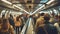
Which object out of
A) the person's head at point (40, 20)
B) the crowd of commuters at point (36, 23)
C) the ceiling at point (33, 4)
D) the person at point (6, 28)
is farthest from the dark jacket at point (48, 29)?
the person at point (6, 28)

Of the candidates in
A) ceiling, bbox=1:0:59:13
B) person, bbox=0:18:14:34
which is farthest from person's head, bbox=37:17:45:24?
person, bbox=0:18:14:34

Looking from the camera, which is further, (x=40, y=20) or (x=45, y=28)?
(x=40, y=20)

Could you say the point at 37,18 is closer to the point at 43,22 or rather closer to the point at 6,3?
the point at 43,22

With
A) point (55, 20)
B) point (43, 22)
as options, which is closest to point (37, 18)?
point (43, 22)

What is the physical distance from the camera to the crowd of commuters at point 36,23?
536cm

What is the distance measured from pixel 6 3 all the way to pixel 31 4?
2.74 ft

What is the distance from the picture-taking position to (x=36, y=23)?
18.0ft

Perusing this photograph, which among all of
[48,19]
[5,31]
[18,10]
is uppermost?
[18,10]

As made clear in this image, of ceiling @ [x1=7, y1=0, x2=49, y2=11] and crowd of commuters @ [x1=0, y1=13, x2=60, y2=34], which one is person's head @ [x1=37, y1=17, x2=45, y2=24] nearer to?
crowd of commuters @ [x1=0, y1=13, x2=60, y2=34]

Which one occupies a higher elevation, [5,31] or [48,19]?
[48,19]

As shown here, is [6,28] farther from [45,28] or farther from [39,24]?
[45,28]

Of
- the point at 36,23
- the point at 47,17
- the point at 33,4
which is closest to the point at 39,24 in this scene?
the point at 36,23

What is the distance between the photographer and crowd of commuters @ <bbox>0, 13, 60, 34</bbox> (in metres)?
5.36

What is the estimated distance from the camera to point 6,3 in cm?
544
